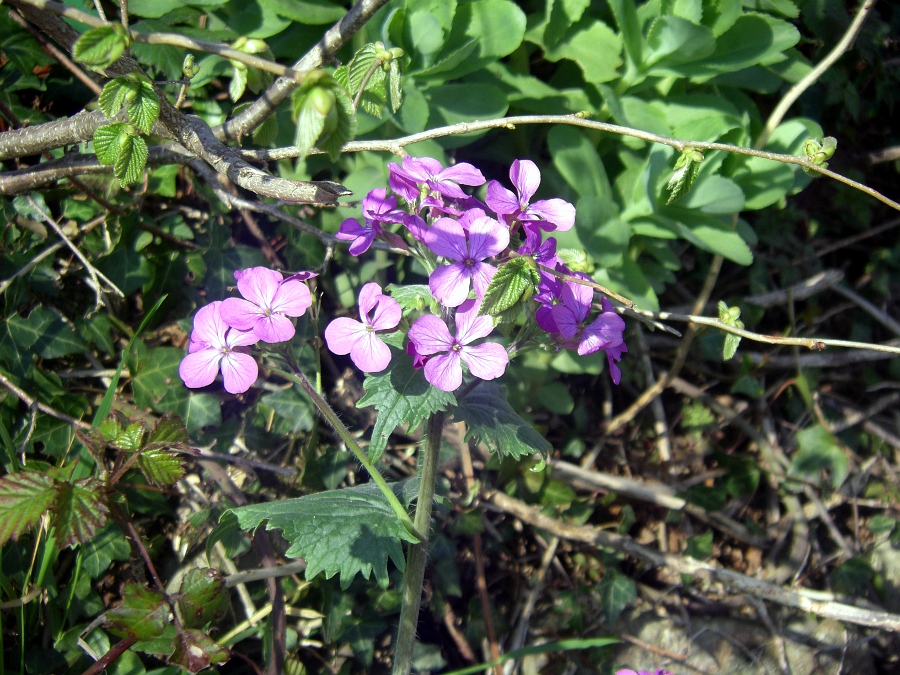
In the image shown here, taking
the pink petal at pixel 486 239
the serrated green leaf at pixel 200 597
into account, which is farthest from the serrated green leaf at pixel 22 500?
the pink petal at pixel 486 239

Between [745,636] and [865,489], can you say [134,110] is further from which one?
[865,489]

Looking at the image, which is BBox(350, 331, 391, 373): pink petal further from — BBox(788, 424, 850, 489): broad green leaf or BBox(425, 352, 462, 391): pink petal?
BBox(788, 424, 850, 489): broad green leaf

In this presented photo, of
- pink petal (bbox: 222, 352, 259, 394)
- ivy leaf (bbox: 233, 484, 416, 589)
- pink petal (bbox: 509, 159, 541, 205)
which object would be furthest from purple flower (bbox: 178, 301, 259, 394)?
pink petal (bbox: 509, 159, 541, 205)

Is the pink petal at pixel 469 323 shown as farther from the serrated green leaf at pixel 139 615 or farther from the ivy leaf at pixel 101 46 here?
the serrated green leaf at pixel 139 615

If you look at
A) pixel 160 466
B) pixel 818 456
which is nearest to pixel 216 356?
pixel 160 466

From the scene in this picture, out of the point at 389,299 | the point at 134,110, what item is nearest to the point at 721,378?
the point at 389,299

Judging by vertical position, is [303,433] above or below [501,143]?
below

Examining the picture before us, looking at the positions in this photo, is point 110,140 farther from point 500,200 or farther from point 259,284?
point 500,200
